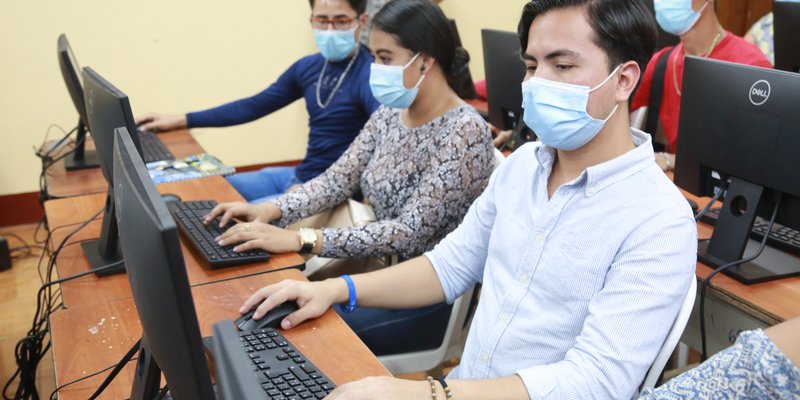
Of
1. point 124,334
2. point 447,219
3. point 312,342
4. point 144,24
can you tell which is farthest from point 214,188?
point 144,24

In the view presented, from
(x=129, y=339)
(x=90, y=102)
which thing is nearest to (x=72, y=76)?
(x=90, y=102)

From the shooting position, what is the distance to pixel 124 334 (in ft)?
4.20

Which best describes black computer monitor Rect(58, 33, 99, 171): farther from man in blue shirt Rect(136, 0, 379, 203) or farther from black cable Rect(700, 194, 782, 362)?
black cable Rect(700, 194, 782, 362)

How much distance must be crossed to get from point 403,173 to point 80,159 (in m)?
1.23

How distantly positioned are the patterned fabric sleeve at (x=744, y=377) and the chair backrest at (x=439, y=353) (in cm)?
82

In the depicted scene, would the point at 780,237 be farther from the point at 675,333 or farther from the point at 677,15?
the point at 677,15

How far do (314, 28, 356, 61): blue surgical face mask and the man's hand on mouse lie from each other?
4.43ft

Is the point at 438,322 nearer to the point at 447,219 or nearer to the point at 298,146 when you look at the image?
the point at 447,219

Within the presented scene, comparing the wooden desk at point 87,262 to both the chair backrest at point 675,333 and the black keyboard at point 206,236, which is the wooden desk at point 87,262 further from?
the chair backrest at point 675,333

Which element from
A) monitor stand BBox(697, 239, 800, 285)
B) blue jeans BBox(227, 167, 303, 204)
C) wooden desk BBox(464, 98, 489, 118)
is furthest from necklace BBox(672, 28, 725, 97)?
blue jeans BBox(227, 167, 303, 204)

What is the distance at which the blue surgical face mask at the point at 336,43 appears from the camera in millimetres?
2500

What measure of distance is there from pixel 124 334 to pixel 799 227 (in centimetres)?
130

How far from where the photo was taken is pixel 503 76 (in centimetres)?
239

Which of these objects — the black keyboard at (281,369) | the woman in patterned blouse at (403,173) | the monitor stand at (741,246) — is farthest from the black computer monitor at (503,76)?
the black keyboard at (281,369)
